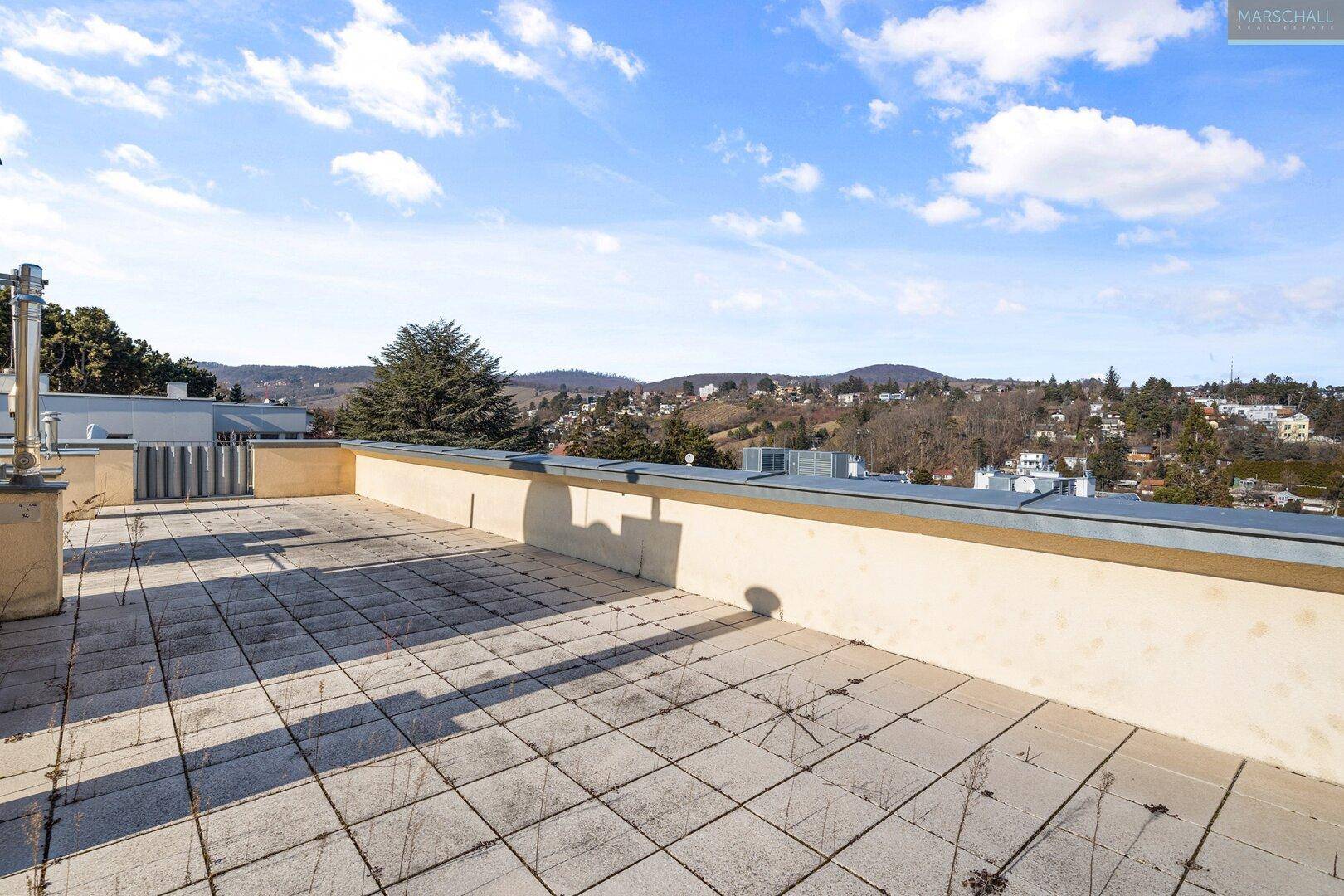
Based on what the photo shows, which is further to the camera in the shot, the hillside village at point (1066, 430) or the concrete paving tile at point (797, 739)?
the hillside village at point (1066, 430)

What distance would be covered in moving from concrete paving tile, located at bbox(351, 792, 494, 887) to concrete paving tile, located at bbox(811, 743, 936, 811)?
1.48 meters

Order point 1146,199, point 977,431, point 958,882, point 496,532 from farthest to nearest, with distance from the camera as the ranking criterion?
1. point 977,431
2. point 1146,199
3. point 496,532
4. point 958,882

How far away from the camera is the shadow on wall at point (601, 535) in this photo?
6082mm

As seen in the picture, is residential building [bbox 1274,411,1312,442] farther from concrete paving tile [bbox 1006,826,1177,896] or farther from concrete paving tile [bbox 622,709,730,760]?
concrete paving tile [bbox 622,709,730,760]

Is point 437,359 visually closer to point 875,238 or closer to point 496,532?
point 875,238

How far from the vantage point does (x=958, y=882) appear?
211 centimetres

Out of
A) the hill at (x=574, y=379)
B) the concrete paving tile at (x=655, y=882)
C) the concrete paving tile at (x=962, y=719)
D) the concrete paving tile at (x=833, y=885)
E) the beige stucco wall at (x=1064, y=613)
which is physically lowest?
the concrete paving tile at (x=655, y=882)

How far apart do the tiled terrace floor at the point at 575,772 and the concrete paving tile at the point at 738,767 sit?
0.05ft

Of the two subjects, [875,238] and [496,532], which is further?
[875,238]

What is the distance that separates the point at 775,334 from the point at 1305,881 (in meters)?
39.0

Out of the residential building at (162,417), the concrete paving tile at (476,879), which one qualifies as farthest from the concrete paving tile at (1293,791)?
the residential building at (162,417)

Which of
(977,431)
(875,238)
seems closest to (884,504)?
(875,238)

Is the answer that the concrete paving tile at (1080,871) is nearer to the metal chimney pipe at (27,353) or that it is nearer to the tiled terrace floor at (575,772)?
the tiled terrace floor at (575,772)

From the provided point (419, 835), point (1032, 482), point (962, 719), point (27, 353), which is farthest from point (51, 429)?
point (1032, 482)
